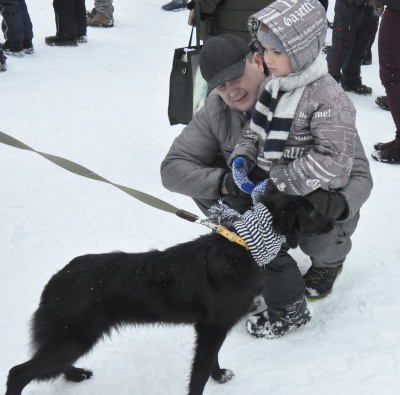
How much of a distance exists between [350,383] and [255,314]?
62cm

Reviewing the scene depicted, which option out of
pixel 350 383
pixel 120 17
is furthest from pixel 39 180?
pixel 120 17

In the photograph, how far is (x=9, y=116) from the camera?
557 centimetres

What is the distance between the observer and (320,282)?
3170 millimetres

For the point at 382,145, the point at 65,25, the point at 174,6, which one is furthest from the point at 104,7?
the point at 382,145

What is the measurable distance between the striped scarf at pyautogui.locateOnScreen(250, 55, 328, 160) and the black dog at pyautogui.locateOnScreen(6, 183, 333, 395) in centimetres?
30

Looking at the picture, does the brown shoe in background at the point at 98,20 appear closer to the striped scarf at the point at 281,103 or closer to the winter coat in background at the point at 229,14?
the winter coat in background at the point at 229,14

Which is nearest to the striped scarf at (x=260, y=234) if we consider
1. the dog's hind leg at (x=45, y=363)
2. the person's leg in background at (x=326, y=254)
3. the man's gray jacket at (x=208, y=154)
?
the man's gray jacket at (x=208, y=154)

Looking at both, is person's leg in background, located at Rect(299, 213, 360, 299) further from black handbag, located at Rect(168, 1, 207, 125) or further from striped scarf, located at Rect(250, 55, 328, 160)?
black handbag, located at Rect(168, 1, 207, 125)

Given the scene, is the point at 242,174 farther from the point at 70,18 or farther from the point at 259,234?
the point at 70,18

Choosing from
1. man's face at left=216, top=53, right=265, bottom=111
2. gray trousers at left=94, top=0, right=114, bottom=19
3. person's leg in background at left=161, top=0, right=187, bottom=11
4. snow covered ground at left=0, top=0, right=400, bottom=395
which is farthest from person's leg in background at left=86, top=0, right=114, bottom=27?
man's face at left=216, top=53, right=265, bottom=111

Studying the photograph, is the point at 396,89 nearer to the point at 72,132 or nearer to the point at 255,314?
the point at 255,314

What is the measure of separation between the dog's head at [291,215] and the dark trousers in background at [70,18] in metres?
6.05

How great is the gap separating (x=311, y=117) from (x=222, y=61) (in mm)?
516

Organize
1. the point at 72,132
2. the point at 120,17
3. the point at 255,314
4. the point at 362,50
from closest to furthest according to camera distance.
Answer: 1. the point at 255,314
2. the point at 72,132
3. the point at 362,50
4. the point at 120,17
